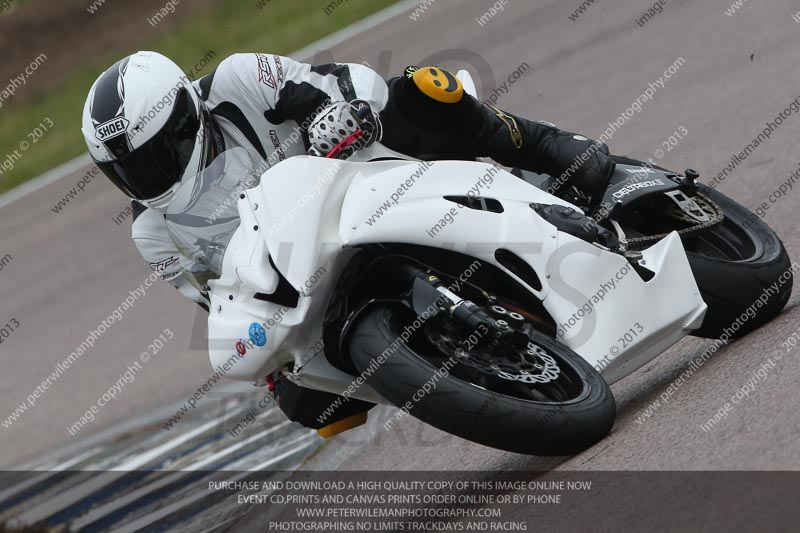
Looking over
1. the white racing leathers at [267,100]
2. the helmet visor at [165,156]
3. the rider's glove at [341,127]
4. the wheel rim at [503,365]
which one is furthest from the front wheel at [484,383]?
the white racing leathers at [267,100]

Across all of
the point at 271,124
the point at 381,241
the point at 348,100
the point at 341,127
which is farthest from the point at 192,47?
the point at 381,241

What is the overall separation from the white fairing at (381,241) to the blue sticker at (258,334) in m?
0.02

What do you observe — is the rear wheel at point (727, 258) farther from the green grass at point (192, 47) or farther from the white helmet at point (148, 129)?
the green grass at point (192, 47)

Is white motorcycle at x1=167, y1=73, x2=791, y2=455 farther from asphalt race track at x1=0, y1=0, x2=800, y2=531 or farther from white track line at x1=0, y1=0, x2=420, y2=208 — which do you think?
white track line at x1=0, y1=0, x2=420, y2=208

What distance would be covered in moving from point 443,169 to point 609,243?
26.8 inches

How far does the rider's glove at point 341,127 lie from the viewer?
4.10 meters

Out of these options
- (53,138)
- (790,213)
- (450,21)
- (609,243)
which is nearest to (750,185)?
(790,213)

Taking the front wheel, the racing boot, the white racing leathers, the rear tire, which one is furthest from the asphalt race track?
the racing boot

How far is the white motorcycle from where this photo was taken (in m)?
3.66

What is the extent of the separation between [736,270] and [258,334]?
210cm

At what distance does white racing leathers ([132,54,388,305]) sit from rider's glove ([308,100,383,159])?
430 millimetres

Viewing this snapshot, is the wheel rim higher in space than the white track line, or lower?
higher

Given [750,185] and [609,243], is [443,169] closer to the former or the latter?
[609,243]

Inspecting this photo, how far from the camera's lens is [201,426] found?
6.94 meters
